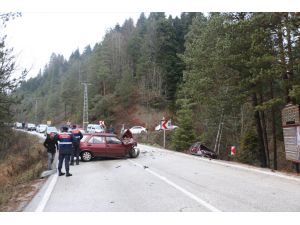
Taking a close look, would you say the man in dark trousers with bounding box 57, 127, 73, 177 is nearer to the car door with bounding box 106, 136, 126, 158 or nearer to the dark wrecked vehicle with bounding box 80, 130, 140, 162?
the dark wrecked vehicle with bounding box 80, 130, 140, 162

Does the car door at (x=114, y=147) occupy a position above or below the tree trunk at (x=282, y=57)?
below

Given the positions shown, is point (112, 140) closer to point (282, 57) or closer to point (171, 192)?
point (171, 192)

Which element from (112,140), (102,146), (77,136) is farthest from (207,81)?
(77,136)

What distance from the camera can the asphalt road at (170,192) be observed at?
7148 millimetres

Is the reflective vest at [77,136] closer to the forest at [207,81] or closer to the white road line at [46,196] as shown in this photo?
the white road line at [46,196]

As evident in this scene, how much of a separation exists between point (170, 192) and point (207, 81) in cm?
1436

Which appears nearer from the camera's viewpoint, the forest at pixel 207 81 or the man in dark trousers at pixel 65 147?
the man in dark trousers at pixel 65 147

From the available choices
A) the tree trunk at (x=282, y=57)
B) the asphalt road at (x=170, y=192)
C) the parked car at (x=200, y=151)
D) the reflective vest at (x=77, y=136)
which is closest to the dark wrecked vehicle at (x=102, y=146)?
the reflective vest at (x=77, y=136)

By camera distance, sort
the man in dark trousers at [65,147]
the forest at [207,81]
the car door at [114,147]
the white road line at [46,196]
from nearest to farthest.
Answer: the white road line at [46,196] < the man in dark trousers at [65,147] < the car door at [114,147] < the forest at [207,81]

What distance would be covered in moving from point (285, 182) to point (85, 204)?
5845 mm

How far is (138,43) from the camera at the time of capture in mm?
75000

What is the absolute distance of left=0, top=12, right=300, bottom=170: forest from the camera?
60.5 feet

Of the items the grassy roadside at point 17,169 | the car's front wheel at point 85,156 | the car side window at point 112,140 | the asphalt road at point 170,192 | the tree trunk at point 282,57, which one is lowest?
the grassy roadside at point 17,169

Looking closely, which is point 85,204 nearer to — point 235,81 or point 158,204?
point 158,204
